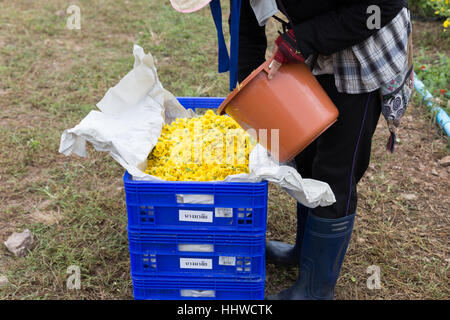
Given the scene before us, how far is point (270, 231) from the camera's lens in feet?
8.29

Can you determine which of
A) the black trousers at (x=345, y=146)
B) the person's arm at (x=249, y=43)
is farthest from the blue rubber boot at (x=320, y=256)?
the person's arm at (x=249, y=43)

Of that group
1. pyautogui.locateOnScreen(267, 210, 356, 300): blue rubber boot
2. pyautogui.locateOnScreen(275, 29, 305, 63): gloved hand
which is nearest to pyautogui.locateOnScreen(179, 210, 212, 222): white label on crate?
pyautogui.locateOnScreen(267, 210, 356, 300): blue rubber boot

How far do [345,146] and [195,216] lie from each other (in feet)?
1.93

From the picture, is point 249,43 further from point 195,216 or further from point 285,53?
point 195,216

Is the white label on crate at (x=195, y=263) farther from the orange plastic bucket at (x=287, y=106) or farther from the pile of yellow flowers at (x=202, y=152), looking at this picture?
the orange plastic bucket at (x=287, y=106)

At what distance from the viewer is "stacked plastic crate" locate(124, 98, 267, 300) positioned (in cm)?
162

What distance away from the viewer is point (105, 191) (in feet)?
9.02

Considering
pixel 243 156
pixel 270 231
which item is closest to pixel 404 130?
pixel 270 231

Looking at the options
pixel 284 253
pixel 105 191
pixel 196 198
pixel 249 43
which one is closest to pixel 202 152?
pixel 196 198

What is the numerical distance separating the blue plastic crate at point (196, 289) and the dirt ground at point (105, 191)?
0.32 metres

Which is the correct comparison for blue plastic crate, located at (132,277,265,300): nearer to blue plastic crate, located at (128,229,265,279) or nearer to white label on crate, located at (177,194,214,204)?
blue plastic crate, located at (128,229,265,279)

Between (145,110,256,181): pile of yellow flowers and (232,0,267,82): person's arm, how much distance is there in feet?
0.79
